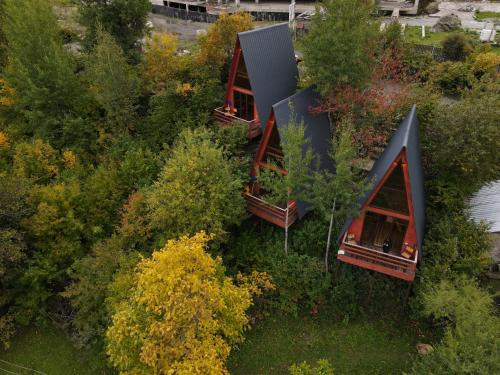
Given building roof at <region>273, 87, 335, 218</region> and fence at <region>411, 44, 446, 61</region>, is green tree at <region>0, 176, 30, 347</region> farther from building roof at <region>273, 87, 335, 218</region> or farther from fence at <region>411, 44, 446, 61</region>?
fence at <region>411, 44, 446, 61</region>

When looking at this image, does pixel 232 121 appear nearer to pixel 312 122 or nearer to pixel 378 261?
pixel 312 122

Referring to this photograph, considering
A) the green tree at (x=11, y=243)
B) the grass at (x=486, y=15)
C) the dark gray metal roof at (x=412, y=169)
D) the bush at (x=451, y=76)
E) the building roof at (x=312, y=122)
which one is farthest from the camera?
the grass at (x=486, y=15)

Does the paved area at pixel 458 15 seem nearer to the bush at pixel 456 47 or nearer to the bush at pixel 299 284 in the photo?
the bush at pixel 456 47

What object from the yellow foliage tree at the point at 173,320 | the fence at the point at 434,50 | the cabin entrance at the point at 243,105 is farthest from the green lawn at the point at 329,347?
the fence at the point at 434,50

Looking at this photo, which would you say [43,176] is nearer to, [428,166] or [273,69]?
[273,69]

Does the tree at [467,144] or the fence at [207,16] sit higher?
the fence at [207,16]
